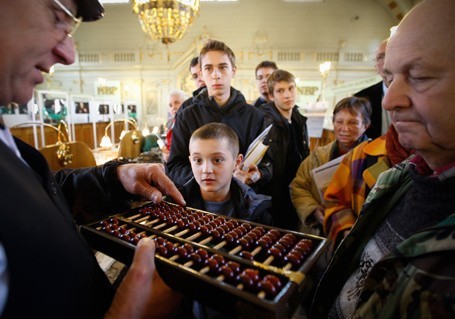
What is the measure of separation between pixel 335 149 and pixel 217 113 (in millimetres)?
1104

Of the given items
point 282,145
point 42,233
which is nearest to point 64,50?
point 42,233

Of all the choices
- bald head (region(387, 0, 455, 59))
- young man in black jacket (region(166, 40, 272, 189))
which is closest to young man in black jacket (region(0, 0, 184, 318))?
bald head (region(387, 0, 455, 59))

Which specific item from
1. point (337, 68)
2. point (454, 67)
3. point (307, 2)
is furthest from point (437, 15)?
point (307, 2)

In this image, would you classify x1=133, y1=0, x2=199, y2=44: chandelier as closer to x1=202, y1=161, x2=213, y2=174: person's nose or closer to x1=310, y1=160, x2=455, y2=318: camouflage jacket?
x1=202, y1=161, x2=213, y2=174: person's nose

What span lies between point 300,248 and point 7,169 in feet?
2.93

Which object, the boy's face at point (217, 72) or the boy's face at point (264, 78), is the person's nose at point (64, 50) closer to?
the boy's face at point (217, 72)

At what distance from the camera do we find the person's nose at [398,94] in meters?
0.82

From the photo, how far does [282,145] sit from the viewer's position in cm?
277

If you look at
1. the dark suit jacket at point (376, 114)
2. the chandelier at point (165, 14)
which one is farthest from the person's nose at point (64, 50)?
the chandelier at point (165, 14)

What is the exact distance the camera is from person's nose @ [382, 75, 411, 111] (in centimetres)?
82

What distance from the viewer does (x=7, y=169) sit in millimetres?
654

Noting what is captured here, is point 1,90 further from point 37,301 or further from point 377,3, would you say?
point 377,3

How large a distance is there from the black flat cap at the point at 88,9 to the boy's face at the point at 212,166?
1.04 meters

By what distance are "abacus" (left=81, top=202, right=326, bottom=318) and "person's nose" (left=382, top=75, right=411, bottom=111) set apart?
20.9 inches
